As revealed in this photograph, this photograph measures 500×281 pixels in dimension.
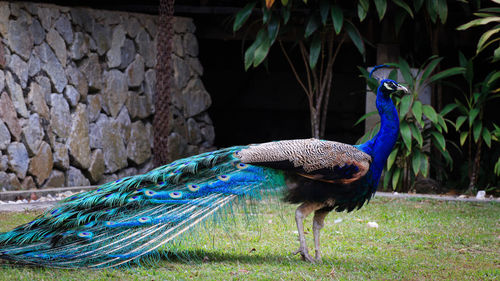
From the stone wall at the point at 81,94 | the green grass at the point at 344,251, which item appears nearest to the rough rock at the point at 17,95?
the stone wall at the point at 81,94

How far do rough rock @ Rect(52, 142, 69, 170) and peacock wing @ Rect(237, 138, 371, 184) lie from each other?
428 centimetres

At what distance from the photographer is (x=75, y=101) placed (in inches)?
342

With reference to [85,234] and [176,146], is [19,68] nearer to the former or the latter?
[176,146]

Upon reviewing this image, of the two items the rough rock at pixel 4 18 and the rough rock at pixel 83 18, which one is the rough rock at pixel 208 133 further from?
the rough rock at pixel 4 18

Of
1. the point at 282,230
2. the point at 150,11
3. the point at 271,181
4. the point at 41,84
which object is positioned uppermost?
the point at 150,11

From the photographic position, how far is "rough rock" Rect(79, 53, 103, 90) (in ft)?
29.1

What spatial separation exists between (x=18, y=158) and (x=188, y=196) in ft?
13.0

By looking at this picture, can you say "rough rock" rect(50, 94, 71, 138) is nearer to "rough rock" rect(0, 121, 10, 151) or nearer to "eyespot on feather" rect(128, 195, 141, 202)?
"rough rock" rect(0, 121, 10, 151)

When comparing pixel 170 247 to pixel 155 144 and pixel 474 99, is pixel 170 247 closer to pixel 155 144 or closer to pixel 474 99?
pixel 155 144

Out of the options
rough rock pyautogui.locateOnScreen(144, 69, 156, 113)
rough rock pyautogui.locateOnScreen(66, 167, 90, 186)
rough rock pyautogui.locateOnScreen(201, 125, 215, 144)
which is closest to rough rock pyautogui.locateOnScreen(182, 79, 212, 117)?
rough rock pyautogui.locateOnScreen(201, 125, 215, 144)

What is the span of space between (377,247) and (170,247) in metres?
1.81

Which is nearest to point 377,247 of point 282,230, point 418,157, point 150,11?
point 282,230

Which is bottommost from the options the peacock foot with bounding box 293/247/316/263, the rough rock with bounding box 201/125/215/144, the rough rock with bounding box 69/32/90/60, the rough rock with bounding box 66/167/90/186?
the rough rock with bounding box 66/167/90/186

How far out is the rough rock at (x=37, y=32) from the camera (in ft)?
27.0
